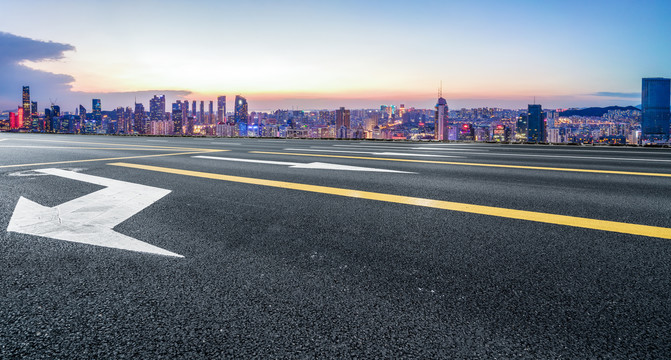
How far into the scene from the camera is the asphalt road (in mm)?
1530

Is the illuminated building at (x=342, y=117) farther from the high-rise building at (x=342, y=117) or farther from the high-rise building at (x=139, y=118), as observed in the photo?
the high-rise building at (x=139, y=118)

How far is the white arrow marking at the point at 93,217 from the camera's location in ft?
9.53

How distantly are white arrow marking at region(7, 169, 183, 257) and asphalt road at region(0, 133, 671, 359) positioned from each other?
11 centimetres

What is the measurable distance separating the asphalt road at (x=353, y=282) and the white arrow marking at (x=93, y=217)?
0.11m

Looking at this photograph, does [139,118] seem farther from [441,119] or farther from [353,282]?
[353,282]

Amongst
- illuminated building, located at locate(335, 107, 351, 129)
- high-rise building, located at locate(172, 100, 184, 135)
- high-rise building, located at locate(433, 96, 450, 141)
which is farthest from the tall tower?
high-rise building, located at locate(172, 100, 184, 135)

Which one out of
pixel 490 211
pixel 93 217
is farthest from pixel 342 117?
pixel 93 217

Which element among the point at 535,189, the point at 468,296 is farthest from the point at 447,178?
the point at 468,296

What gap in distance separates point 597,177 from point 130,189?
23.8 feet

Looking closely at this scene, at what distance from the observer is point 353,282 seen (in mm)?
2131

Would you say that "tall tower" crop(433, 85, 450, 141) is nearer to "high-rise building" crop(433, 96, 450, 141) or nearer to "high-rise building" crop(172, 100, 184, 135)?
"high-rise building" crop(433, 96, 450, 141)

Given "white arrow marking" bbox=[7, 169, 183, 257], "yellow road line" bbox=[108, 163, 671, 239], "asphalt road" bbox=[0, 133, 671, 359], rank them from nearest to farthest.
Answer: "asphalt road" bbox=[0, 133, 671, 359]
"white arrow marking" bbox=[7, 169, 183, 257]
"yellow road line" bbox=[108, 163, 671, 239]

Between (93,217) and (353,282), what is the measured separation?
2859 millimetres

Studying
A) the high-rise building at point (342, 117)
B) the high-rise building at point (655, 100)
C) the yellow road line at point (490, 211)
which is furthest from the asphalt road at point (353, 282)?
the high-rise building at point (342, 117)
